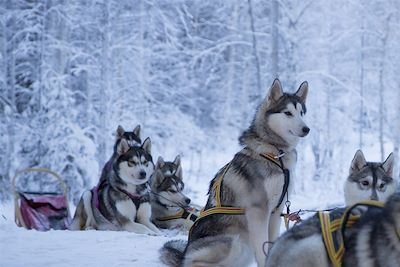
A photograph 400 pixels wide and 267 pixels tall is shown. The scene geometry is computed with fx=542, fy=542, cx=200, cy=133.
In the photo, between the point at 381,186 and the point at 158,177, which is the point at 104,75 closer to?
the point at 158,177

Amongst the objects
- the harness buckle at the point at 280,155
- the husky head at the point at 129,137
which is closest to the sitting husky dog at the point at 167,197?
the husky head at the point at 129,137

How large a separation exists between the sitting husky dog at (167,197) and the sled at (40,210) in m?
1.21

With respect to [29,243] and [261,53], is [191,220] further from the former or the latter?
[261,53]

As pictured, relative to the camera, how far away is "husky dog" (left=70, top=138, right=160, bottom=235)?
6.38 meters

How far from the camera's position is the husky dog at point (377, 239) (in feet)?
6.40

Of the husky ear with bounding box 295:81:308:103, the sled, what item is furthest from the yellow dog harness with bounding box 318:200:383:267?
the sled

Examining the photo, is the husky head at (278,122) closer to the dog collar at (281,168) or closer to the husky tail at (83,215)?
the dog collar at (281,168)

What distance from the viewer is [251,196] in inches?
145

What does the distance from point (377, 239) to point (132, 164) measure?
4719 mm

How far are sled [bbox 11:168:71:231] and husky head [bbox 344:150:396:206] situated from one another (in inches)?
160

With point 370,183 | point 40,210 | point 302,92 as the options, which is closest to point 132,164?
point 40,210

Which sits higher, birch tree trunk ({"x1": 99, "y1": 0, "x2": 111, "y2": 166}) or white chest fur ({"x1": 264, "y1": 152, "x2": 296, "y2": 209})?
birch tree trunk ({"x1": 99, "y1": 0, "x2": 111, "y2": 166})

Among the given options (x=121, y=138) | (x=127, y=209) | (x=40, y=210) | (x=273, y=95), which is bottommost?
(x=40, y=210)

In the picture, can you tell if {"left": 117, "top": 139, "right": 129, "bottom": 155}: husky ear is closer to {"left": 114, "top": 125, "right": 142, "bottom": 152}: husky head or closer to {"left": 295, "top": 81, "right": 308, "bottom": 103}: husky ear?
{"left": 114, "top": 125, "right": 142, "bottom": 152}: husky head
